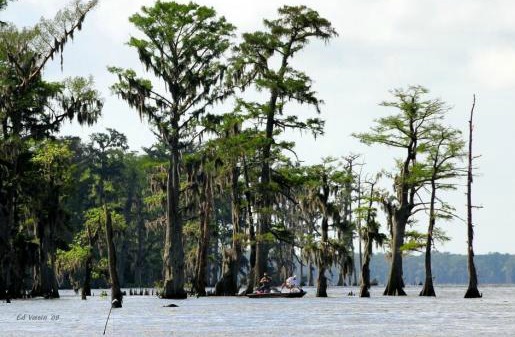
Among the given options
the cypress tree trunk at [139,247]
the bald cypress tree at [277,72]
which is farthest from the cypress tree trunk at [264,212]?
the cypress tree trunk at [139,247]

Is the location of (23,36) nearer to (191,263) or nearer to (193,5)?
(193,5)

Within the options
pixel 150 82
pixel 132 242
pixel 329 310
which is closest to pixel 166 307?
pixel 329 310

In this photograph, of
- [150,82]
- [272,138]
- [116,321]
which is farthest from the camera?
[272,138]

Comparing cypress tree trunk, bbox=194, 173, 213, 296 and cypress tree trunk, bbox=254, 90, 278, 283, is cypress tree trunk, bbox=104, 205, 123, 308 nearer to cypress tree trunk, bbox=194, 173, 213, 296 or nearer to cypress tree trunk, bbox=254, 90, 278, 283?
cypress tree trunk, bbox=194, 173, 213, 296

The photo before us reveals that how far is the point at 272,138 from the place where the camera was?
72250 mm

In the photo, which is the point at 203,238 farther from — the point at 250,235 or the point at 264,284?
the point at 264,284

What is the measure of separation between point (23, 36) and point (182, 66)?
10.5 m

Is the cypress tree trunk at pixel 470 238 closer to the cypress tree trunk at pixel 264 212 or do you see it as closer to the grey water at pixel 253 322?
the cypress tree trunk at pixel 264 212

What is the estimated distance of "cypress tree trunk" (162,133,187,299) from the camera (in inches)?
2574

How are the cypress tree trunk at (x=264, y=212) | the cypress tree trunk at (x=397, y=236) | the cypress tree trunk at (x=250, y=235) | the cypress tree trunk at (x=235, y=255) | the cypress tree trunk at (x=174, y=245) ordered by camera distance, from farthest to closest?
the cypress tree trunk at (x=397, y=236)
the cypress tree trunk at (x=235, y=255)
the cypress tree trunk at (x=250, y=235)
the cypress tree trunk at (x=264, y=212)
the cypress tree trunk at (x=174, y=245)

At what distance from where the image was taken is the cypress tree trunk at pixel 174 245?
65375mm

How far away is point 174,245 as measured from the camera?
65.8 meters

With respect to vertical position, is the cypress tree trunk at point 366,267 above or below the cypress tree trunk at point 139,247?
below

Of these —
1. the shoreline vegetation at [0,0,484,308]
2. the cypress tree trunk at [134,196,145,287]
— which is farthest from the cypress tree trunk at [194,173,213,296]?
the cypress tree trunk at [134,196,145,287]
